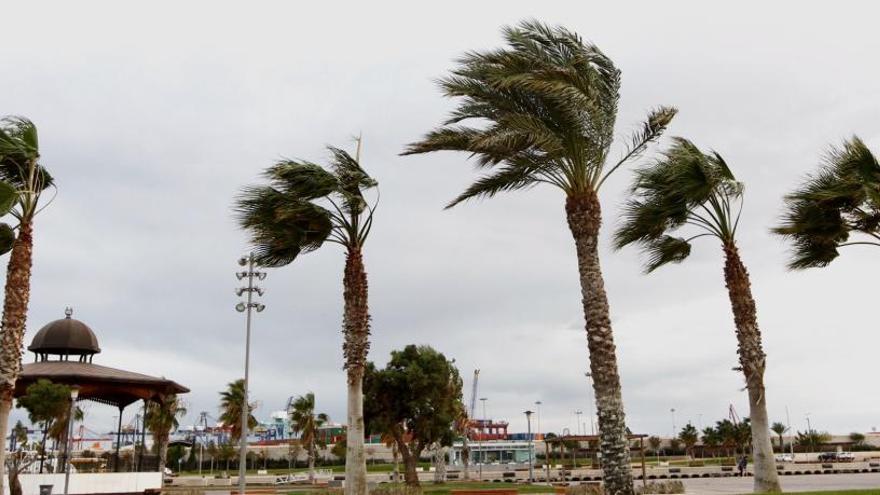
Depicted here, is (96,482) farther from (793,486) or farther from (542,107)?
(793,486)

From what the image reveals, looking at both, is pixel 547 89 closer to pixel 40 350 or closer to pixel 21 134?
pixel 21 134

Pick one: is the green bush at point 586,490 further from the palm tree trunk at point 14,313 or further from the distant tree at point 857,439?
the distant tree at point 857,439

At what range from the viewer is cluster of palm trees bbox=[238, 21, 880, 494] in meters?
16.3

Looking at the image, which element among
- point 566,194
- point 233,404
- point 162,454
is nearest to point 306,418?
point 233,404

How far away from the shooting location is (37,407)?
103 ft

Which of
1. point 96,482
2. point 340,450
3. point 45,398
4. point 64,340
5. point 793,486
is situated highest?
point 64,340

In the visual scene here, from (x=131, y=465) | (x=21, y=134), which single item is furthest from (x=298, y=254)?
(x=131, y=465)

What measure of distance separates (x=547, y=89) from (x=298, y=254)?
30.0ft

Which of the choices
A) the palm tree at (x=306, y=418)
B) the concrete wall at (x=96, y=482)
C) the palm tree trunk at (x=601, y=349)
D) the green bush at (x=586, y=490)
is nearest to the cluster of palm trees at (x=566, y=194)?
the palm tree trunk at (x=601, y=349)

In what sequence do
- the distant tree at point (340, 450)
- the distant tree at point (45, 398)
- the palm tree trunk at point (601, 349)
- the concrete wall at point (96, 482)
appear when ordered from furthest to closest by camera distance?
1. the distant tree at point (340, 450)
2. the distant tree at point (45, 398)
3. the concrete wall at point (96, 482)
4. the palm tree trunk at point (601, 349)

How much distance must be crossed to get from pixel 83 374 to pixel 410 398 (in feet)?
50.7

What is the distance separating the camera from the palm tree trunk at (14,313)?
17.3 m

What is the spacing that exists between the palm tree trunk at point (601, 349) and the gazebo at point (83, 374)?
2339 centimetres

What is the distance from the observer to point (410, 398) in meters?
38.4
